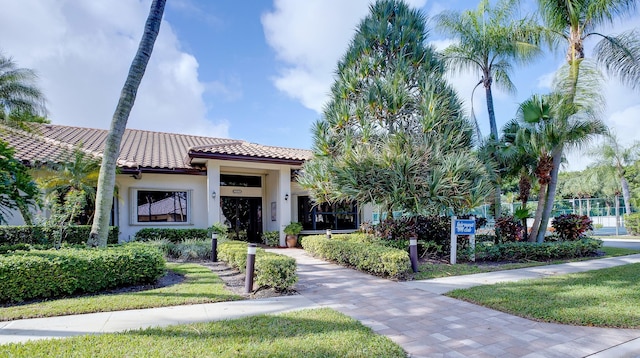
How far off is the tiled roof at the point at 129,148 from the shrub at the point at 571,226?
443 inches

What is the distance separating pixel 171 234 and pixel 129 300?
26.1ft

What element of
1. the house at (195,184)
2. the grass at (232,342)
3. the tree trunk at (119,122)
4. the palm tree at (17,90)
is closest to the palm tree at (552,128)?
the house at (195,184)

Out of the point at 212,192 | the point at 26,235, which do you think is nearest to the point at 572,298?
the point at 212,192

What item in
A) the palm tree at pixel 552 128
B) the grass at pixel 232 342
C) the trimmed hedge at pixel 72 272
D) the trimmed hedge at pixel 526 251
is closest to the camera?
the grass at pixel 232 342

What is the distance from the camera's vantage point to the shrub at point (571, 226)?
1370cm

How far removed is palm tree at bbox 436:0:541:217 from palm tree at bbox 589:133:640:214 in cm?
1998

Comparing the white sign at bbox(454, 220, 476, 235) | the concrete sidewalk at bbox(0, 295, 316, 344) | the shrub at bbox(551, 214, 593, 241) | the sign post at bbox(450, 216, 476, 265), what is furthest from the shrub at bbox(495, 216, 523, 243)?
the concrete sidewalk at bbox(0, 295, 316, 344)

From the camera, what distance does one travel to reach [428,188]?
10461 mm

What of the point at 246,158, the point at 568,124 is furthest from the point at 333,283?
the point at 568,124

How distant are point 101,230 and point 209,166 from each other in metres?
6.81

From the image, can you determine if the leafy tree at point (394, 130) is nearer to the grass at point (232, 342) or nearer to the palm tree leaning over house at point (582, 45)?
the palm tree leaning over house at point (582, 45)

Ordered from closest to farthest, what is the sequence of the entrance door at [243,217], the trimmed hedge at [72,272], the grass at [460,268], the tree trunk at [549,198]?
the trimmed hedge at [72,272], the grass at [460,268], the tree trunk at [549,198], the entrance door at [243,217]

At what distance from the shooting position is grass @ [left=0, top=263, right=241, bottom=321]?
570 cm

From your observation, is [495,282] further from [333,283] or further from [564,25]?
[564,25]
